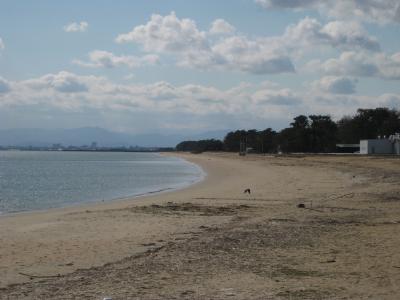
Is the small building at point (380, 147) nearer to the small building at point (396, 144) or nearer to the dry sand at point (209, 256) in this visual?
the small building at point (396, 144)

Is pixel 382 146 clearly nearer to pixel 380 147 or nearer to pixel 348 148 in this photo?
pixel 380 147

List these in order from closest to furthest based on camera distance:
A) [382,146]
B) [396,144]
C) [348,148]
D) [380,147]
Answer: [396,144] → [380,147] → [382,146] → [348,148]

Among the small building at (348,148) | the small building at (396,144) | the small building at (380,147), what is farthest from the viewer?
the small building at (348,148)

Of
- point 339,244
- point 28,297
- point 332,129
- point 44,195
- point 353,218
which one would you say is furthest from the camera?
point 332,129

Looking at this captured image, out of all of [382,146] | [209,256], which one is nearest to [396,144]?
[382,146]

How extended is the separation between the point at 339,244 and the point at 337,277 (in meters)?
2.78

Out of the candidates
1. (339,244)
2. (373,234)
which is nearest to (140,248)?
(339,244)

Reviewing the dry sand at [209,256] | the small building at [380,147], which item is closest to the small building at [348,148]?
the small building at [380,147]

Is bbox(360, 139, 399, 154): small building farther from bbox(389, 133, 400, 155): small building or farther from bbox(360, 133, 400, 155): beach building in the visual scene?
bbox(389, 133, 400, 155): small building

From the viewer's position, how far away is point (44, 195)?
33188 mm

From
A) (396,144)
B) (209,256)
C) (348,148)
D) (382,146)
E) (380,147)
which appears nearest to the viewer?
(209,256)

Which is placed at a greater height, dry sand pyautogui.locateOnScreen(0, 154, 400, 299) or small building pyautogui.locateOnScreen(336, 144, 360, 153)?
small building pyautogui.locateOnScreen(336, 144, 360, 153)

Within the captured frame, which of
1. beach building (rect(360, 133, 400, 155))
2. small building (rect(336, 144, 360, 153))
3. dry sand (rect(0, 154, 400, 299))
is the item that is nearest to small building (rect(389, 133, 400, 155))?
beach building (rect(360, 133, 400, 155))

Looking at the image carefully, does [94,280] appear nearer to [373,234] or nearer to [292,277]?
[292,277]
